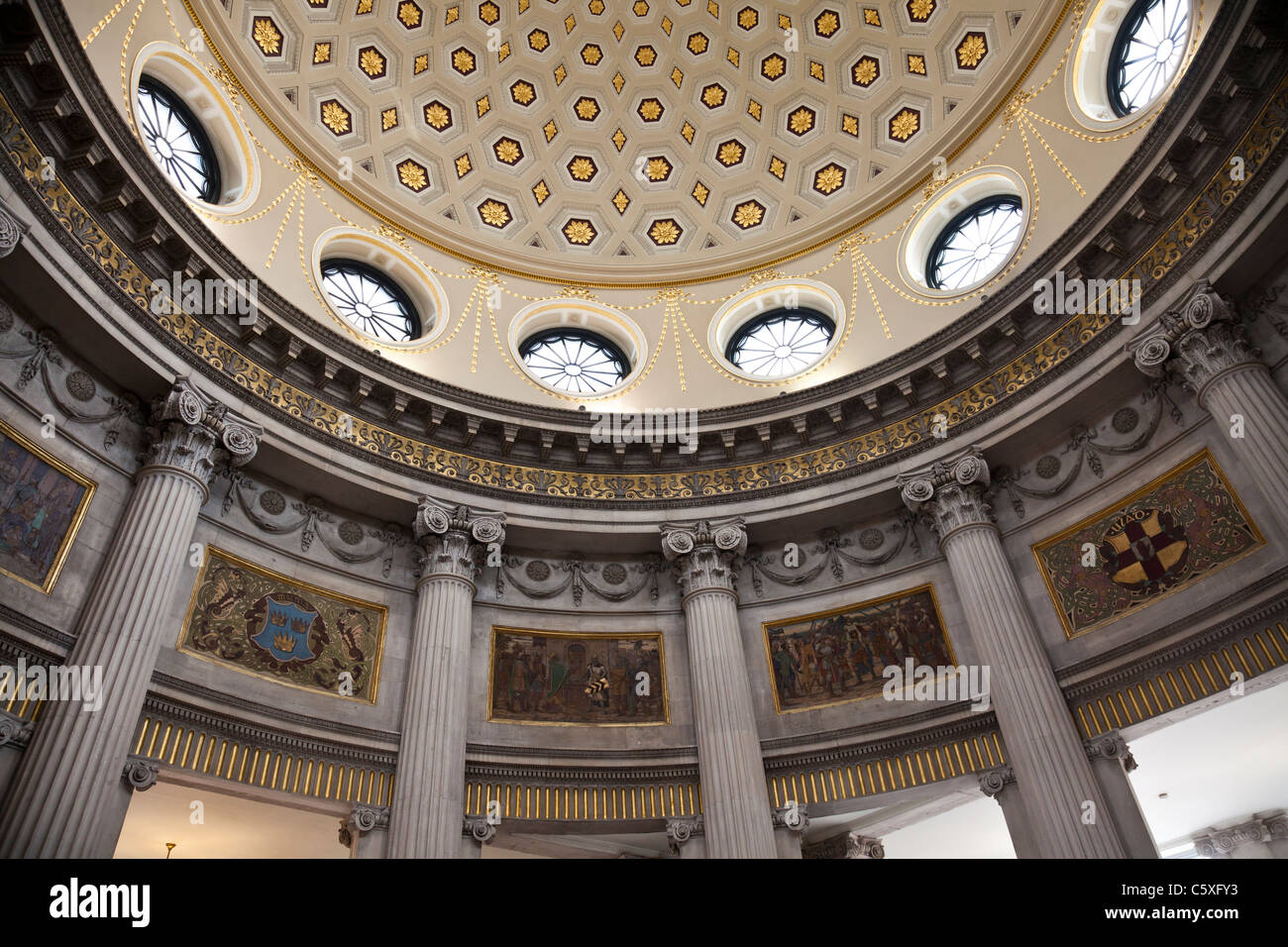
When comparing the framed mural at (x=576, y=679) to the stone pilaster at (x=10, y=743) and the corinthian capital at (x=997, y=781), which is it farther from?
the stone pilaster at (x=10, y=743)

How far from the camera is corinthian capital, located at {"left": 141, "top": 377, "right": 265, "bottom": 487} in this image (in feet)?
38.8

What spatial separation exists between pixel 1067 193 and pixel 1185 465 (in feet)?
18.7

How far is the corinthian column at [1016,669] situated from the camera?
435 inches

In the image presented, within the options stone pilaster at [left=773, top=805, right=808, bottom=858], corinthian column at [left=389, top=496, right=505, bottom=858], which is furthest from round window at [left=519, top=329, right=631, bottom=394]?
stone pilaster at [left=773, top=805, right=808, bottom=858]

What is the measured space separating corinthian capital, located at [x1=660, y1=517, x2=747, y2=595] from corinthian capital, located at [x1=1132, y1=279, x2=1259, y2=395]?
6950 millimetres

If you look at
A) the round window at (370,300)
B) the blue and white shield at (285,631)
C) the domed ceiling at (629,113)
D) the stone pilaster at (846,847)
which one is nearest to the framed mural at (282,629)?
the blue and white shield at (285,631)

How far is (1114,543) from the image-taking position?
1295 cm

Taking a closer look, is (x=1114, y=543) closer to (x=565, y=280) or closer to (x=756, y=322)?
(x=756, y=322)

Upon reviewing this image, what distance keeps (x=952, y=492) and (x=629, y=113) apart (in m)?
13.2

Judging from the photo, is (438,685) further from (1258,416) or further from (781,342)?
(1258,416)

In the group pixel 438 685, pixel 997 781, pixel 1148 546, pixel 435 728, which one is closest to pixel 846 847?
pixel 997 781

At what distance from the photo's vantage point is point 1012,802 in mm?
12102

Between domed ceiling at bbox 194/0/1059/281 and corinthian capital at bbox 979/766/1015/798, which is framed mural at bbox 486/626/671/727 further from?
domed ceiling at bbox 194/0/1059/281
